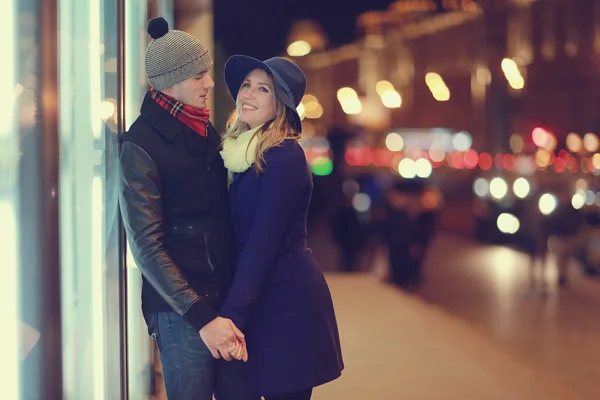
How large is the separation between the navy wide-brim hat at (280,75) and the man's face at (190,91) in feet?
0.63

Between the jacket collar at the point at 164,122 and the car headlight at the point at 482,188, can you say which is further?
the car headlight at the point at 482,188

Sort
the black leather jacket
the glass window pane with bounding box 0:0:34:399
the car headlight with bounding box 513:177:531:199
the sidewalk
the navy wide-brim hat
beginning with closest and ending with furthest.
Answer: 1. the glass window pane with bounding box 0:0:34:399
2. the black leather jacket
3. the navy wide-brim hat
4. the sidewalk
5. the car headlight with bounding box 513:177:531:199

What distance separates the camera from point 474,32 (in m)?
24.9

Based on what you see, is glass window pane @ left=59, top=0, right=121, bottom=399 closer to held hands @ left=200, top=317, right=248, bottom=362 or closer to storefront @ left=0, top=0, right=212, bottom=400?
storefront @ left=0, top=0, right=212, bottom=400

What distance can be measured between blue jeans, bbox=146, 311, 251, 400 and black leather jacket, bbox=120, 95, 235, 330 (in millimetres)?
60

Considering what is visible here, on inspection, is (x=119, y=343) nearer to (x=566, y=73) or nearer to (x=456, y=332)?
(x=456, y=332)

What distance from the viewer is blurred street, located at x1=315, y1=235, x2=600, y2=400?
6.40m

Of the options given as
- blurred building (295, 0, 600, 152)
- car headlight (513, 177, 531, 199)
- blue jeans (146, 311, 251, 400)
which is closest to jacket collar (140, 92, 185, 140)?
blue jeans (146, 311, 251, 400)

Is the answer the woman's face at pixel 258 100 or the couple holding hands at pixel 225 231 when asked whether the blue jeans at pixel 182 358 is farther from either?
the woman's face at pixel 258 100

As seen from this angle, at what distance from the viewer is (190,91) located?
10.4 feet

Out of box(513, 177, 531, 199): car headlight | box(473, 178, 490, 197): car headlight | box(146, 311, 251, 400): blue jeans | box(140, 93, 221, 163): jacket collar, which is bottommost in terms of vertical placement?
box(473, 178, 490, 197): car headlight

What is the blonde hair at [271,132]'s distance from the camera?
317 centimetres

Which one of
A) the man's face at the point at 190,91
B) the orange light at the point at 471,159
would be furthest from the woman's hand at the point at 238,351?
the orange light at the point at 471,159

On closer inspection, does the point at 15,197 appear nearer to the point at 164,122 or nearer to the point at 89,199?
the point at 164,122
